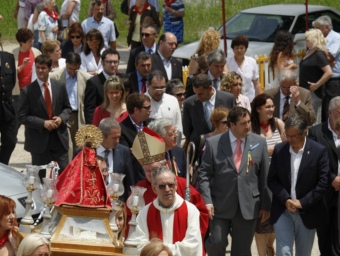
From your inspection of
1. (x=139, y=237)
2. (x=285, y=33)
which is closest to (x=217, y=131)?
(x=139, y=237)

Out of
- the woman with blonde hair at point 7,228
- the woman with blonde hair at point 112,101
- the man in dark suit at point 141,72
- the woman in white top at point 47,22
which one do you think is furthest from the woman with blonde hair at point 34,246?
the woman in white top at point 47,22

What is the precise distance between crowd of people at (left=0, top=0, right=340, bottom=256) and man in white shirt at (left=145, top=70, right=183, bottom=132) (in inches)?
0.6

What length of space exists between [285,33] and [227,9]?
14813 millimetres

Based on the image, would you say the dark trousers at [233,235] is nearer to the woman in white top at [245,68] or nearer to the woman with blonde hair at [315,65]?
the woman in white top at [245,68]

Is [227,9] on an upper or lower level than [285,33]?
lower

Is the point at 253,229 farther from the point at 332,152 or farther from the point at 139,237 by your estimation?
the point at 139,237

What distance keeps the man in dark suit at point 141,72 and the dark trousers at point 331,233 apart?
143 inches

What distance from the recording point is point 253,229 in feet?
39.6

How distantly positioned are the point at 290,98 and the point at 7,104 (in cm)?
384

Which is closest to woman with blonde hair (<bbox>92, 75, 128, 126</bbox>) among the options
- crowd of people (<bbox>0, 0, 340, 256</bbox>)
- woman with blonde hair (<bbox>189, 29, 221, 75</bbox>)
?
crowd of people (<bbox>0, 0, 340, 256</bbox>)

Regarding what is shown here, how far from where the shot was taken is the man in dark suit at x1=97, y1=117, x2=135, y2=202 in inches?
462

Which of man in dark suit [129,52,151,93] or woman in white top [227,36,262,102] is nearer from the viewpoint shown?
man in dark suit [129,52,151,93]

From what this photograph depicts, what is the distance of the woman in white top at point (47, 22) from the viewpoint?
20578 millimetres

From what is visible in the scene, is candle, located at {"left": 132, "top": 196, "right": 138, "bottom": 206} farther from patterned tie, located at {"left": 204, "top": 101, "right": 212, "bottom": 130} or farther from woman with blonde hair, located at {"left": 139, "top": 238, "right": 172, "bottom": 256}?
patterned tie, located at {"left": 204, "top": 101, "right": 212, "bottom": 130}
